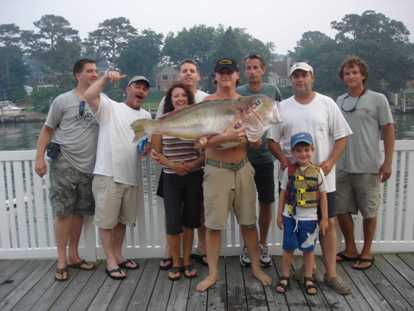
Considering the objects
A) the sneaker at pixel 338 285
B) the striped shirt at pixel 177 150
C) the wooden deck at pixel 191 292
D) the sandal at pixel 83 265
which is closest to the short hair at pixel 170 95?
the striped shirt at pixel 177 150

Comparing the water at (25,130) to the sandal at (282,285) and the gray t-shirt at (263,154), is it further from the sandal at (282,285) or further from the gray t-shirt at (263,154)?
the sandal at (282,285)

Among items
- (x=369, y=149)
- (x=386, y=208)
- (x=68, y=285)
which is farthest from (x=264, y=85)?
(x=68, y=285)

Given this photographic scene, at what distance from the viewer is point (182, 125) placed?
2695 millimetres

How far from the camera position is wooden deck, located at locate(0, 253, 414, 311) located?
2.78 m

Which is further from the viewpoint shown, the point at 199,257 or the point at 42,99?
the point at 42,99

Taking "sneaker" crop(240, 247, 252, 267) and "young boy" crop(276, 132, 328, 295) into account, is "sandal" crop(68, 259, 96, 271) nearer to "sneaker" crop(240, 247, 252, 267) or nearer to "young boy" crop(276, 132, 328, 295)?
"sneaker" crop(240, 247, 252, 267)

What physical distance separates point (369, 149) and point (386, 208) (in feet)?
2.34

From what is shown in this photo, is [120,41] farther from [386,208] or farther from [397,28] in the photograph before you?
[386,208]

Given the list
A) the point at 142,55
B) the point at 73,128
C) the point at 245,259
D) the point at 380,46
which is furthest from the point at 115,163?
the point at 142,55

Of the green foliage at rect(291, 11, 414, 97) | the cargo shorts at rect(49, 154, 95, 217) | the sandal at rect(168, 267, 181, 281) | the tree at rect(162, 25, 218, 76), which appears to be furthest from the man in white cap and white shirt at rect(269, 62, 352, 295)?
the tree at rect(162, 25, 218, 76)

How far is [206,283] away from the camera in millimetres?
3033

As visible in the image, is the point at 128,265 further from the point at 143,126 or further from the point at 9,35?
the point at 9,35

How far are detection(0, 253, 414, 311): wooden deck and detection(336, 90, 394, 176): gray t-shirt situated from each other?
896mm

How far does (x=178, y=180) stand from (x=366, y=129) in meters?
1.62
